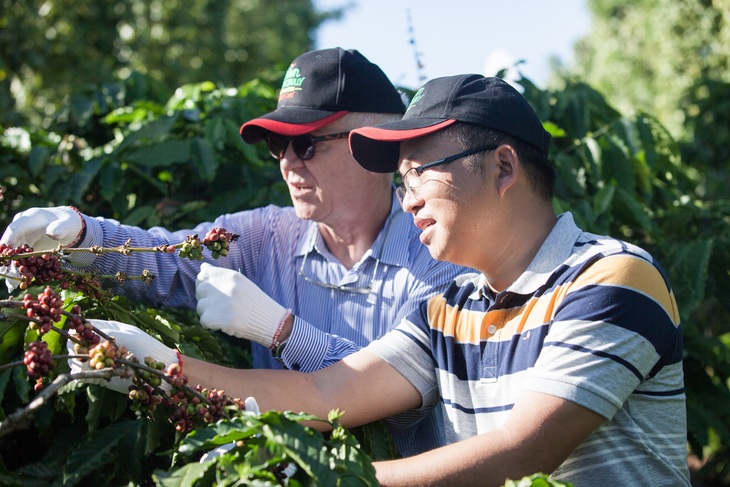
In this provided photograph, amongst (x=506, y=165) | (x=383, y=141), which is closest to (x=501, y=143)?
(x=506, y=165)

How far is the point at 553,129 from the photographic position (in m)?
3.67

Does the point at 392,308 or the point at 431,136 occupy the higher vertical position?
the point at 431,136

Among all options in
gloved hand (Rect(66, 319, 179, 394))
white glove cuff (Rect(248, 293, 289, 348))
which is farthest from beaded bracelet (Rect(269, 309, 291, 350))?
gloved hand (Rect(66, 319, 179, 394))

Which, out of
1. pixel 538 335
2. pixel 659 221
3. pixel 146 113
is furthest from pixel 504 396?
pixel 146 113

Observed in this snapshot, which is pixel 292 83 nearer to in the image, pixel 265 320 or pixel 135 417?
pixel 265 320

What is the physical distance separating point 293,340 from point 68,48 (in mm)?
8534

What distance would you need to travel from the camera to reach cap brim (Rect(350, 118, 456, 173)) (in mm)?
2086

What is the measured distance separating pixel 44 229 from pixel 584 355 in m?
1.53

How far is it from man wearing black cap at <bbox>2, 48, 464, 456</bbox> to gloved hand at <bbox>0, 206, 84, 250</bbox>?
4 cm

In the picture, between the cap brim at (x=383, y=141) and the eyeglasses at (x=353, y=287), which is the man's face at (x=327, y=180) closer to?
the eyeglasses at (x=353, y=287)

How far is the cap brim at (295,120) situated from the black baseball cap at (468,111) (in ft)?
1.92

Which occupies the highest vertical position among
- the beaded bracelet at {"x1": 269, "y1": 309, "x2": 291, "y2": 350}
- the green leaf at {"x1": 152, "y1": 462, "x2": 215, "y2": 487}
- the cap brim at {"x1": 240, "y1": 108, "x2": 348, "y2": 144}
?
the cap brim at {"x1": 240, "y1": 108, "x2": 348, "y2": 144}

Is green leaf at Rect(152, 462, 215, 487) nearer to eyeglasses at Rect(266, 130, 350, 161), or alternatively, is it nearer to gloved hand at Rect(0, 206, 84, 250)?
gloved hand at Rect(0, 206, 84, 250)

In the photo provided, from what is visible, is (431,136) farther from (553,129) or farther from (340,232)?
(553,129)
